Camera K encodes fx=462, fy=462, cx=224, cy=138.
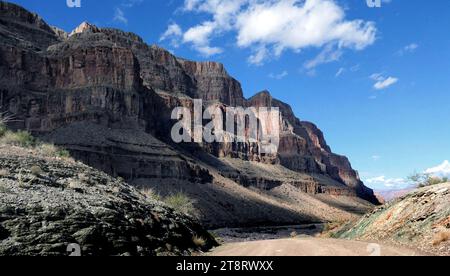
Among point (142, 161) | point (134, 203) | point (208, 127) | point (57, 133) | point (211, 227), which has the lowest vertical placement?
point (211, 227)

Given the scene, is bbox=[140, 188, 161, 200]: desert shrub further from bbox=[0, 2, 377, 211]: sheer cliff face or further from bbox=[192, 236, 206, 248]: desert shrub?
bbox=[0, 2, 377, 211]: sheer cliff face

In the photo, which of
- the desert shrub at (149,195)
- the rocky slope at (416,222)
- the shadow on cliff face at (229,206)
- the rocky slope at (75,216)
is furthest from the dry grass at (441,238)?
the shadow on cliff face at (229,206)

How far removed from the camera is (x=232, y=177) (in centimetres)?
13075

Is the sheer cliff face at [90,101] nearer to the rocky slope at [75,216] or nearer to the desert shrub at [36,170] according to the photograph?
the rocky slope at [75,216]

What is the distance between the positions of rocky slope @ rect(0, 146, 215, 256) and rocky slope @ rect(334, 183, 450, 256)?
7.53m

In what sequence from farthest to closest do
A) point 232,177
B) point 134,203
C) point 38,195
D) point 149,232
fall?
1. point 232,177
2. point 134,203
3. point 149,232
4. point 38,195

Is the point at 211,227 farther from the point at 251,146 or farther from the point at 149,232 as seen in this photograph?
the point at 251,146

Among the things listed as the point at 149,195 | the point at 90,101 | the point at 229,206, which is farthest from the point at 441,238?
the point at 90,101

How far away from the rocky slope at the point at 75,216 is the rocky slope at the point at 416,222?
7.53m

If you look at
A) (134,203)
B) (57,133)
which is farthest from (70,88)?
(134,203)

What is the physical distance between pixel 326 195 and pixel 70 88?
97.2 m

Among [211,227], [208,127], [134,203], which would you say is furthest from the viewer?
[208,127]

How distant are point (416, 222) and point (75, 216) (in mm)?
12431

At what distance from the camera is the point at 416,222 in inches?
695
